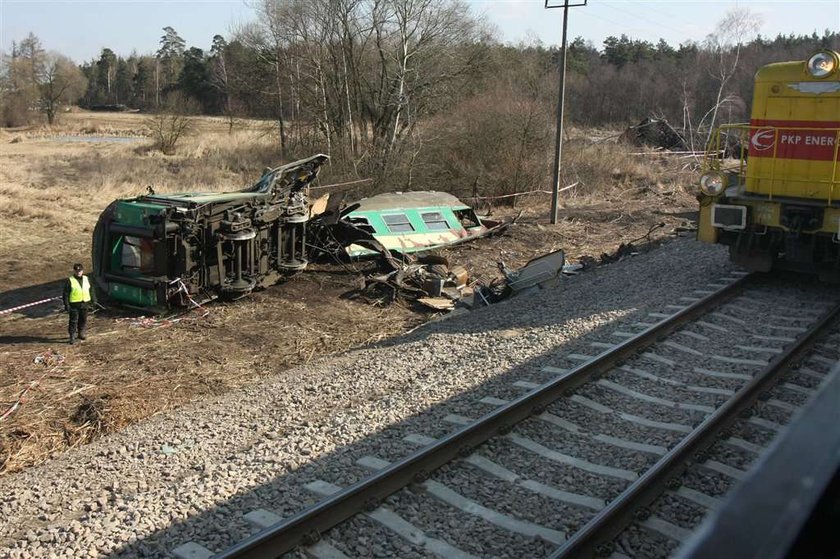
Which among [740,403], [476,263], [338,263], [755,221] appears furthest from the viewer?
[476,263]

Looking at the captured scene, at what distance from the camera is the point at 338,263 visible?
51.9 ft

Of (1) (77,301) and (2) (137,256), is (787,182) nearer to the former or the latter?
(2) (137,256)

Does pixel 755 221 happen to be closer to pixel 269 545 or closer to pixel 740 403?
pixel 740 403

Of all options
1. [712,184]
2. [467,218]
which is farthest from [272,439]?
[467,218]

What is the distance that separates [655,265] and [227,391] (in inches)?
330

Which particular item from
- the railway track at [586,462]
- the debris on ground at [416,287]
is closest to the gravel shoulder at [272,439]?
the railway track at [586,462]

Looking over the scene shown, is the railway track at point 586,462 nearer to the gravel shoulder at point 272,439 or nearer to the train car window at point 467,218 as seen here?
the gravel shoulder at point 272,439

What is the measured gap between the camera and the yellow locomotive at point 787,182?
33.2 feet

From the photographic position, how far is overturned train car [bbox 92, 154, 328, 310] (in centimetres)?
1188

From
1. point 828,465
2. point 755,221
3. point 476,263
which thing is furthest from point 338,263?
point 828,465

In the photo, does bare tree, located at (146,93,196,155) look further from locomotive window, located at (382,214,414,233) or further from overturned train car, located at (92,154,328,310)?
overturned train car, located at (92,154,328,310)

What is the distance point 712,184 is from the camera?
10977mm

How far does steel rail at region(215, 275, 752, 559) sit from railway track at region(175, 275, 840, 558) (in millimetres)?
10

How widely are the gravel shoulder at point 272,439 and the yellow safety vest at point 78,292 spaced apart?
12.9 ft
